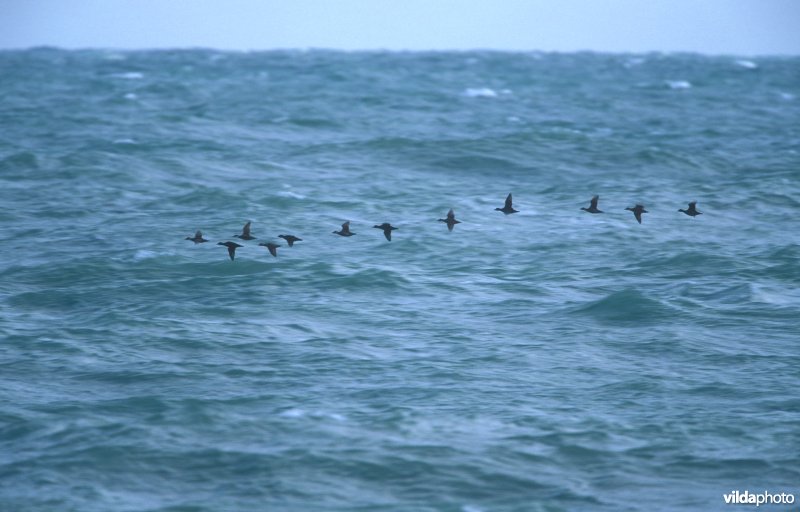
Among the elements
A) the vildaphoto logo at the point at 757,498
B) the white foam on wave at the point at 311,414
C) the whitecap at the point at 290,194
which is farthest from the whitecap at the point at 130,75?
the vildaphoto logo at the point at 757,498

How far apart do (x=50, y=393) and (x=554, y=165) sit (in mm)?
28791

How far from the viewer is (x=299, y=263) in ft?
108

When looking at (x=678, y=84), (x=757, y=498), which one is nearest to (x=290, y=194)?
(x=757, y=498)

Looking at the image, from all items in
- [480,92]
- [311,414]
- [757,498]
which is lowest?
[757,498]

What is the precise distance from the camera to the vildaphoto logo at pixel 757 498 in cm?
1928

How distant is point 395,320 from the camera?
2842 cm

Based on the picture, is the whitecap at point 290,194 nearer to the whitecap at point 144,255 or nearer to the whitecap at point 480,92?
the whitecap at point 144,255

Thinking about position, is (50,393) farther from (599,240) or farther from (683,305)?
(599,240)

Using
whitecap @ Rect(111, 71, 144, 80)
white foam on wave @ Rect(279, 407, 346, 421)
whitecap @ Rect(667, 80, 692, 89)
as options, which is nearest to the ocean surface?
white foam on wave @ Rect(279, 407, 346, 421)

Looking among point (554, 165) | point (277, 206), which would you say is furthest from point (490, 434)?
point (554, 165)

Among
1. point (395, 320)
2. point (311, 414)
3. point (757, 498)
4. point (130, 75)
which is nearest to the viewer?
point (757, 498)

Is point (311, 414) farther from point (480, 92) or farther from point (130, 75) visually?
point (130, 75)

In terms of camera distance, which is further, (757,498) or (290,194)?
(290,194)

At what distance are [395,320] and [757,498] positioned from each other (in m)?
11.1
